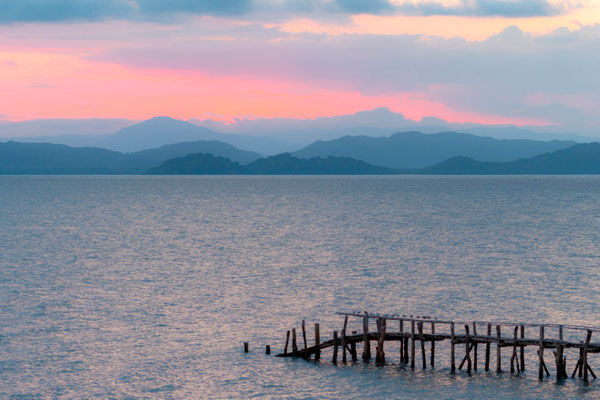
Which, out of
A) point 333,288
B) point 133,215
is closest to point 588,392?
point 333,288

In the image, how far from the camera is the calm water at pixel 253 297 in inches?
1459

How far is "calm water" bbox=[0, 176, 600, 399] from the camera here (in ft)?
122

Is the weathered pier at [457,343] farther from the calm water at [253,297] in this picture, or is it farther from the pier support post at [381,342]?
the calm water at [253,297]

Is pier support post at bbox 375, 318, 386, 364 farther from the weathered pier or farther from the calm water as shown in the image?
the calm water

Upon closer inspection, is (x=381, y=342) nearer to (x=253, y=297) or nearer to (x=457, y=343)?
(x=457, y=343)

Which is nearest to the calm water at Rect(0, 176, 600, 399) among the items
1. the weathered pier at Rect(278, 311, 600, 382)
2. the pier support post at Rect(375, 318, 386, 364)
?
the pier support post at Rect(375, 318, 386, 364)

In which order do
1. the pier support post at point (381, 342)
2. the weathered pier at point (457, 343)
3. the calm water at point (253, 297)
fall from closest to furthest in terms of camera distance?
the weathered pier at point (457, 343) < the calm water at point (253, 297) < the pier support post at point (381, 342)

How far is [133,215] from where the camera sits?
6555 inches

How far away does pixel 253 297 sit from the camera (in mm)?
58625

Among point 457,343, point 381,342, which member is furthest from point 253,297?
point 457,343

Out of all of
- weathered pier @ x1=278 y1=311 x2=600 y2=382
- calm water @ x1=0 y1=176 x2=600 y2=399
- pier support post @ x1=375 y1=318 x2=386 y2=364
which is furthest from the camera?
pier support post @ x1=375 y1=318 x2=386 y2=364

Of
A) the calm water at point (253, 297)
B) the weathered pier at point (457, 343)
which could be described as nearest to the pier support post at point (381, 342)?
the weathered pier at point (457, 343)

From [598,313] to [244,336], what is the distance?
1070 inches

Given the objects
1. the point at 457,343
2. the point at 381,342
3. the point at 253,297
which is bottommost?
the point at 253,297
